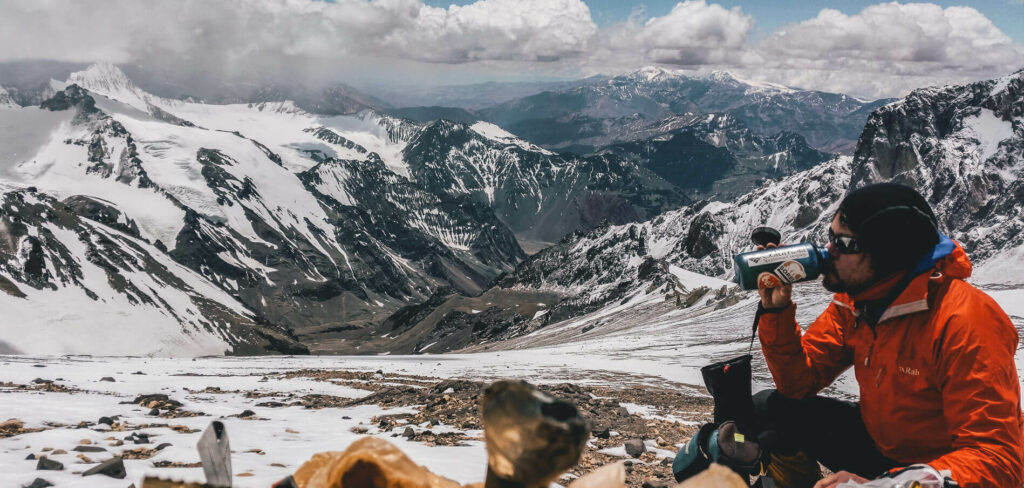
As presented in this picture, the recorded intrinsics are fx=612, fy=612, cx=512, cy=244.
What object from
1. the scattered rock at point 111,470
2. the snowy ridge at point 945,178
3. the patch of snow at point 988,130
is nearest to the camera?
the scattered rock at point 111,470

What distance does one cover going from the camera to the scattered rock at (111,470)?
5969 mm

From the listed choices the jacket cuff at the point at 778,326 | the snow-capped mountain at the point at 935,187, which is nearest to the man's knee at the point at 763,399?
the jacket cuff at the point at 778,326

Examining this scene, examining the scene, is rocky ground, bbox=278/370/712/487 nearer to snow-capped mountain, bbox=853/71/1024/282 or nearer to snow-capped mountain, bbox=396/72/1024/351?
snow-capped mountain, bbox=396/72/1024/351

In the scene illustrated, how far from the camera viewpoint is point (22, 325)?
104250 mm

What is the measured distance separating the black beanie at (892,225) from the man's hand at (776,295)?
2.21ft

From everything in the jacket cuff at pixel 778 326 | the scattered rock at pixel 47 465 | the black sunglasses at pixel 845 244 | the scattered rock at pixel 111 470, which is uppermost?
the black sunglasses at pixel 845 244

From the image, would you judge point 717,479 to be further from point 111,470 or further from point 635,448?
point 635,448

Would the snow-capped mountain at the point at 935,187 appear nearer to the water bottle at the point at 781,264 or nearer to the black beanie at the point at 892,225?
the water bottle at the point at 781,264

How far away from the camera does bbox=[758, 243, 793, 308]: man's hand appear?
5.23 metres

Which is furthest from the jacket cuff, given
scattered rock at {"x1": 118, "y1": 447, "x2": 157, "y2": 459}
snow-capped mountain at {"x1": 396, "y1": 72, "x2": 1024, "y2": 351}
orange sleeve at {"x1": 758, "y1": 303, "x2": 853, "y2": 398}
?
snow-capped mountain at {"x1": 396, "y1": 72, "x2": 1024, "y2": 351}

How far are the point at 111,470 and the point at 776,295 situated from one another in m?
6.52

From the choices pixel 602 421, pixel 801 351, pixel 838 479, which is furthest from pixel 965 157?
pixel 838 479

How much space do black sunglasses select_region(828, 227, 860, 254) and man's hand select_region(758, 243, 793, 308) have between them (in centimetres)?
47

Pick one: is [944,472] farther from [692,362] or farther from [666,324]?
[666,324]
